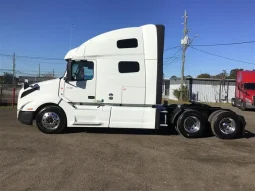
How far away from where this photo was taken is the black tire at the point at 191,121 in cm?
1109

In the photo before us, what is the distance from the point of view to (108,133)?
37.6 feet

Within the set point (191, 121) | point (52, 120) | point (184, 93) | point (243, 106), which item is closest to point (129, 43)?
point (191, 121)

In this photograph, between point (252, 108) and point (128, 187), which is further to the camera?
point (252, 108)

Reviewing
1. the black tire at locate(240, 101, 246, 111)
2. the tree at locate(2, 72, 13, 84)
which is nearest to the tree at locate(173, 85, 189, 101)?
the black tire at locate(240, 101, 246, 111)

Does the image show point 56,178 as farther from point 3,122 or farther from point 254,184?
point 3,122

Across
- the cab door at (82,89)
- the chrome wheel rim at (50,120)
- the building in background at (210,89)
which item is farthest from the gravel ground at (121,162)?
the building in background at (210,89)

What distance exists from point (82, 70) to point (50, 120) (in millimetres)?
2005

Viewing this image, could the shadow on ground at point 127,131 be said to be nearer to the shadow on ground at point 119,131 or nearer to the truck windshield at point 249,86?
the shadow on ground at point 119,131

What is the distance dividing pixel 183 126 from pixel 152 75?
203 centimetres

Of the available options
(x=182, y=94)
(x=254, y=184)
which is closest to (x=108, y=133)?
(x=254, y=184)

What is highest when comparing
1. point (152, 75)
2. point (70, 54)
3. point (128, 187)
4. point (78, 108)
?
point (70, 54)

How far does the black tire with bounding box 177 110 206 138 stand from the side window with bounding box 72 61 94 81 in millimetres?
3389

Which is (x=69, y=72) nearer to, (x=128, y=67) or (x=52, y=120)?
(x=52, y=120)

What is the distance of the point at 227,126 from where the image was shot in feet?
36.6
